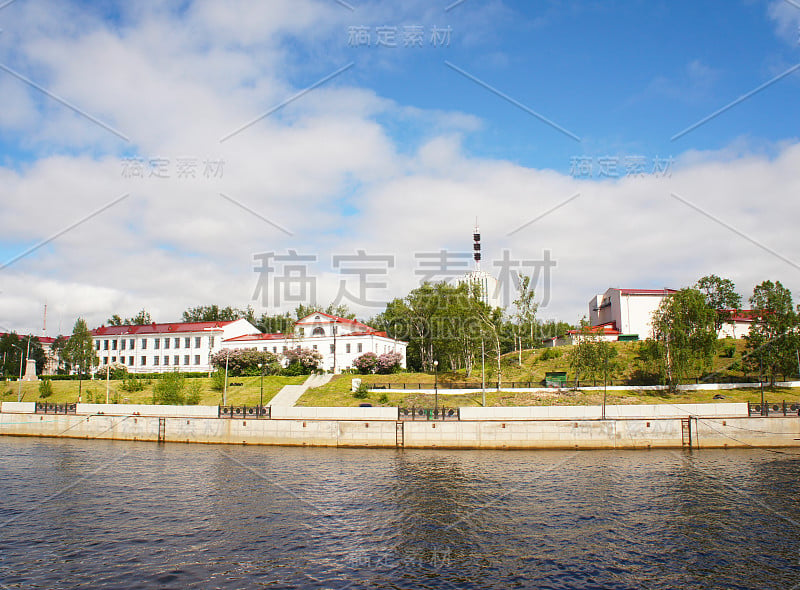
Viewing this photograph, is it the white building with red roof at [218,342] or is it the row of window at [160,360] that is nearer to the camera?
the white building with red roof at [218,342]

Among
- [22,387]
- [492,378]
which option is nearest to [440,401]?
[492,378]

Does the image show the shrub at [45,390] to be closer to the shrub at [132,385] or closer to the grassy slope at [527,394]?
the shrub at [132,385]

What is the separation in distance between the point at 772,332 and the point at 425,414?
46069 mm

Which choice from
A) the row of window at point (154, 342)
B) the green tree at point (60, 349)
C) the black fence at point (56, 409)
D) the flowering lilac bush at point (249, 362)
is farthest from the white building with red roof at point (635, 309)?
the green tree at point (60, 349)

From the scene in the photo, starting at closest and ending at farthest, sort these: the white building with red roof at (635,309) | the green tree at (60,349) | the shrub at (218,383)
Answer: the shrub at (218,383) < the white building with red roof at (635,309) < the green tree at (60,349)

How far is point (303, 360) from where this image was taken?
83.2m

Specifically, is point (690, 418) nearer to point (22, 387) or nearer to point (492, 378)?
point (492, 378)

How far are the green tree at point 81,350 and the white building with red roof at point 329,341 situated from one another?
89.5ft

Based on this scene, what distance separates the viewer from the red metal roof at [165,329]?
326ft

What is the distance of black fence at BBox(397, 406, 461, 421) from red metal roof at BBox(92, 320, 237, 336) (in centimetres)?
5830

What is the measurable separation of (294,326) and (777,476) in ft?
235

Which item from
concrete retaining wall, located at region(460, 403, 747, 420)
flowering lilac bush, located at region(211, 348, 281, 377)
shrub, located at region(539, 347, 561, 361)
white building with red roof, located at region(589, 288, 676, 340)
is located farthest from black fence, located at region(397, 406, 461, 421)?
white building with red roof, located at region(589, 288, 676, 340)

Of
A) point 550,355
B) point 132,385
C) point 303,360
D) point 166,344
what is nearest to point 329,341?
point 303,360

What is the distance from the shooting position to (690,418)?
1887 inches
